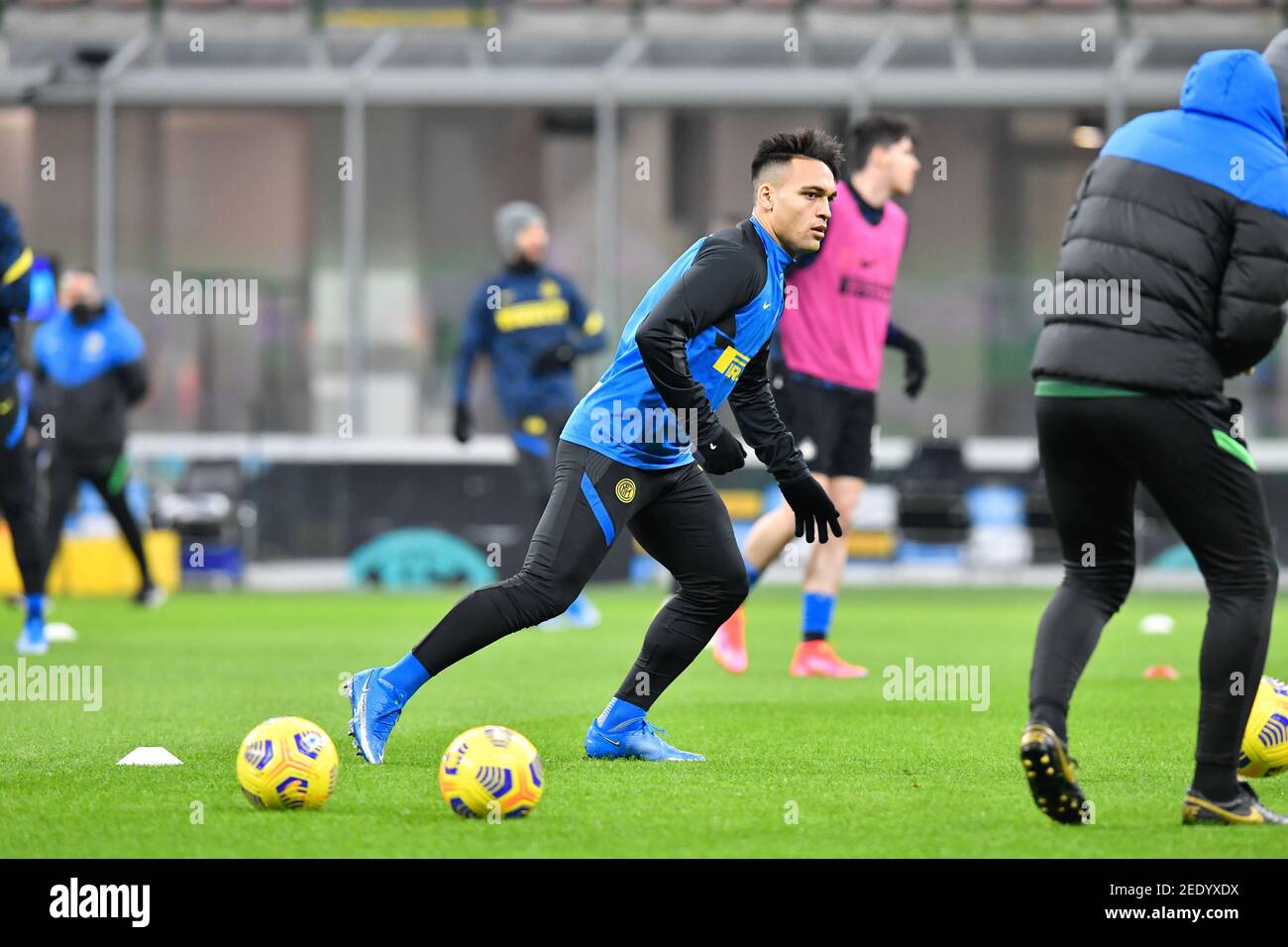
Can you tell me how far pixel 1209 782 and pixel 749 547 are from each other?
177 inches

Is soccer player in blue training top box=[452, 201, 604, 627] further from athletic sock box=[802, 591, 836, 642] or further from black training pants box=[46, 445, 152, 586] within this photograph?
athletic sock box=[802, 591, 836, 642]

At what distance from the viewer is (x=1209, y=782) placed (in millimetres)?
5074

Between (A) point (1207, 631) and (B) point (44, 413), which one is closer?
(A) point (1207, 631)

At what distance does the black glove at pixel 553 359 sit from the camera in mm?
12953

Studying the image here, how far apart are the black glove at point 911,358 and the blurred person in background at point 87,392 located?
21.2ft

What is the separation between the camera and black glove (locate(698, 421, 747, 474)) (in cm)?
620

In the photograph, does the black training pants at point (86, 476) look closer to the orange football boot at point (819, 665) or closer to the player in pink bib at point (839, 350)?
the player in pink bib at point (839, 350)

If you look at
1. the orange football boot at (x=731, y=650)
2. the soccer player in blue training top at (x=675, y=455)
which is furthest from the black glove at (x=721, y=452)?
the orange football boot at (x=731, y=650)

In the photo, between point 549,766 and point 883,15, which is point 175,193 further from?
point 549,766

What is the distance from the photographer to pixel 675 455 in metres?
6.24

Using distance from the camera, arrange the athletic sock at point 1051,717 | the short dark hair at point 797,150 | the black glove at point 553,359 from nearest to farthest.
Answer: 1. the athletic sock at point 1051,717
2. the short dark hair at point 797,150
3. the black glove at point 553,359

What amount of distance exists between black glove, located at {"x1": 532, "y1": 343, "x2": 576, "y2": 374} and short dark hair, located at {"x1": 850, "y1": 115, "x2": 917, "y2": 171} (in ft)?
11.9

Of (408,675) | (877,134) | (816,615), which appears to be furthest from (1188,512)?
(877,134)

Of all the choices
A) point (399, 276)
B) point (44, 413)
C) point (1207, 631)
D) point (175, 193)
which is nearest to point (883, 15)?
point (399, 276)
